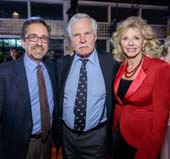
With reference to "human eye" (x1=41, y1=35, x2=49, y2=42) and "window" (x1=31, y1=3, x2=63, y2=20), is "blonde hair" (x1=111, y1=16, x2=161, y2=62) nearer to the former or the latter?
"human eye" (x1=41, y1=35, x2=49, y2=42)

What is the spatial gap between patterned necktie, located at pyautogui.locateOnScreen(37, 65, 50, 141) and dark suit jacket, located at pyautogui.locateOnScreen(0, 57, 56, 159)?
96mm

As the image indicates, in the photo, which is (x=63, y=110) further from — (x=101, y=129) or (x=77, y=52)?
(x=77, y=52)

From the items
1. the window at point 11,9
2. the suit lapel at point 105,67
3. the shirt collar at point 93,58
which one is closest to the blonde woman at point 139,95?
the suit lapel at point 105,67

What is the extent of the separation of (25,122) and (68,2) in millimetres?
8284

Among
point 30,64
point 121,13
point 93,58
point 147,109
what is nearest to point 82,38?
point 93,58

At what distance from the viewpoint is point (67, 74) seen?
2160 millimetres

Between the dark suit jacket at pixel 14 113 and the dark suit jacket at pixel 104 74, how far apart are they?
34cm

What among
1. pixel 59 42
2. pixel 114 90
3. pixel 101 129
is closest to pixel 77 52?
pixel 114 90

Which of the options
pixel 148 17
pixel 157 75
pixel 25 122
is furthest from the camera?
pixel 148 17

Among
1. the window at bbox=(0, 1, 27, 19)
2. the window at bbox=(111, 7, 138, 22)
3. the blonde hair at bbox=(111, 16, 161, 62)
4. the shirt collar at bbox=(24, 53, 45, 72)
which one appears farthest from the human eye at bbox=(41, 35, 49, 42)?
the window at bbox=(111, 7, 138, 22)

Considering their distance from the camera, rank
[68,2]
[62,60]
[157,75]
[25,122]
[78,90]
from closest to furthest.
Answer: [157,75] → [25,122] → [78,90] → [62,60] → [68,2]

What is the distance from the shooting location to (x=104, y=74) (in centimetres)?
209

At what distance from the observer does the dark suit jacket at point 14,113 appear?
1832 mm

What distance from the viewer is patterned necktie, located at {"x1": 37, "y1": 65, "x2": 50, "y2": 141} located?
1.93 metres
